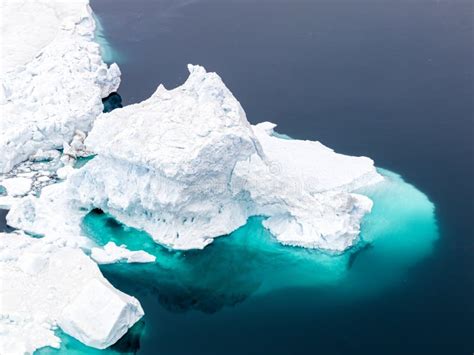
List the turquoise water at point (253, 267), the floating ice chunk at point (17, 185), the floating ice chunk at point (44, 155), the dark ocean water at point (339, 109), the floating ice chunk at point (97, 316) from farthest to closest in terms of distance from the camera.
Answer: the floating ice chunk at point (44, 155) → the floating ice chunk at point (17, 185) → the turquoise water at point (253, 267) → the dark ocean water at point (339, 109) → the floating ice chunk at point (97, 316)

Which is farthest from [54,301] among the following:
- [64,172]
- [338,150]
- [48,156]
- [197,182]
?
[338,150]

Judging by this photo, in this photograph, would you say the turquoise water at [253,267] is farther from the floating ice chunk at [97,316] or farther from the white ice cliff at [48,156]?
the white ice cliff at [48,156]

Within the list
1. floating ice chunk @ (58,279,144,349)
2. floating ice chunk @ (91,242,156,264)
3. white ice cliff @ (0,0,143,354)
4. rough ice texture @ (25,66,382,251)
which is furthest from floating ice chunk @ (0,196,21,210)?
floating ice chunk @ (58,279,144,349)

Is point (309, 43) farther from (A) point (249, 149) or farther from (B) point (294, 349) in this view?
(B) point (294, 349)

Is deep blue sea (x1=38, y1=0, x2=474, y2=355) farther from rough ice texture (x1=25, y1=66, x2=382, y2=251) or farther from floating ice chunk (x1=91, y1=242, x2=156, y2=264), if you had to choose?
rough ice texture (x1=25, y1=66, x2=382, y2=251)

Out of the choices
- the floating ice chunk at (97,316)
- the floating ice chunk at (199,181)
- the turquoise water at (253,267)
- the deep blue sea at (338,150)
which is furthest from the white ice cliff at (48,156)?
the floating ice chunk at (199,181)
